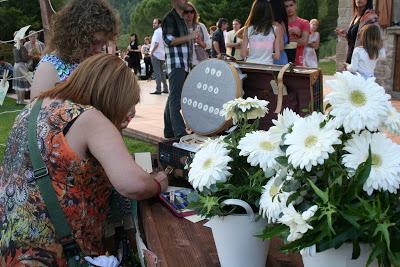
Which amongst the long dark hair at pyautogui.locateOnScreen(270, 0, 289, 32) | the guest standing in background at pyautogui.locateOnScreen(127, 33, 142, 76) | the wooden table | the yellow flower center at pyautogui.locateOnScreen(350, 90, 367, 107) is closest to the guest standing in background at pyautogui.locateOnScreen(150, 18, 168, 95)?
the guest standing in background at pyautogui.locateOnScreen(127, 33, 142, 76)

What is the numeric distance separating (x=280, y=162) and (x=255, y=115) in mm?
449

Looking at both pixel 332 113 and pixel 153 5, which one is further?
pixel 153 5

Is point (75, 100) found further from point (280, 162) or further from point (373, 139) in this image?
point (373, 139)

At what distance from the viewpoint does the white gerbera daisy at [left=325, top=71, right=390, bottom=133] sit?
900mm

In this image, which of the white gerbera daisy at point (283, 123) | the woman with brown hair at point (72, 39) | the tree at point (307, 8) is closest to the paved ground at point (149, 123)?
the woman with brown hair at point (72, 39)

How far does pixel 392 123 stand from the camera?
975 mm

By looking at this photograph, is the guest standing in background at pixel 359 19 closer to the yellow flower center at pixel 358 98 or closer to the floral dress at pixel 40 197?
the floral dress at pixel 40 197

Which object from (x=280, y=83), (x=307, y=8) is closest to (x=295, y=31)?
(x=280, y=83)

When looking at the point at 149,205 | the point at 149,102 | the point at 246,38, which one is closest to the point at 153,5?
the point at 149,102

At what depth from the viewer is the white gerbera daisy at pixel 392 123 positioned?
3.15 ft

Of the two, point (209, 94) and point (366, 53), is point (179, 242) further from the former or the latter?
point (366, 53)

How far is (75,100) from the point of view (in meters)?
1.53

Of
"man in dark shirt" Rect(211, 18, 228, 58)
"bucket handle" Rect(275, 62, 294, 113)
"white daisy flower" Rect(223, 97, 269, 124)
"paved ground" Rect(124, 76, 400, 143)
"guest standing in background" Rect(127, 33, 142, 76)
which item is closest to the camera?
"white daisy flower" Rect(223, 97, 269, 124)

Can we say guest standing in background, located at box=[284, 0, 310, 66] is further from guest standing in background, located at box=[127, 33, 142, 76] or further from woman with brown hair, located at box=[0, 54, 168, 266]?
guest standing in background, located at box=[127, 33, 142, 76]
